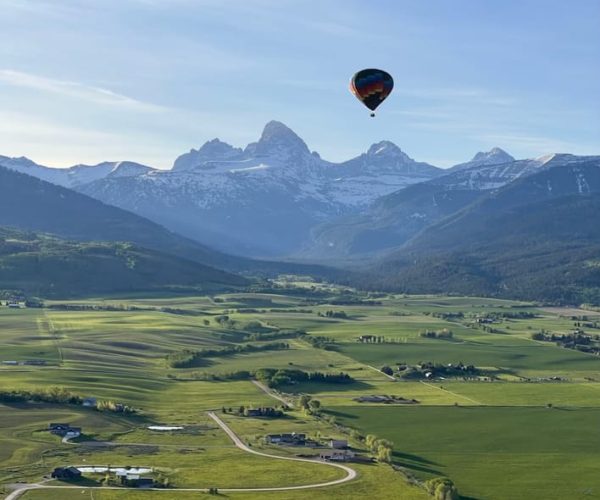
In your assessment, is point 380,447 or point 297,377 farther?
point 297,377

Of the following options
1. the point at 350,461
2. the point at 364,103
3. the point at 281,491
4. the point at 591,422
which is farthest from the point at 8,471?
the point at 591,422

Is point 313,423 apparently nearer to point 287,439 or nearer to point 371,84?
point 287,439

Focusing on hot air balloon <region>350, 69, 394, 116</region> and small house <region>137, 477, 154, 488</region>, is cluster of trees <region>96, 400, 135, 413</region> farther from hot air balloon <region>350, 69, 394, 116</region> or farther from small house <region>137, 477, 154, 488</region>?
hot air balloon <region>350, 69, 394, 116</region>

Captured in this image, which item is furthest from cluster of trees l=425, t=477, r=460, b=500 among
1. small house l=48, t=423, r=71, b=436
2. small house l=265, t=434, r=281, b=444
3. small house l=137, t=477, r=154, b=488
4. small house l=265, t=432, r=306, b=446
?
small house l=48, t=423, r=71, b=436

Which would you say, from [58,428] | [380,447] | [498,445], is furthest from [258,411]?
[498,445]

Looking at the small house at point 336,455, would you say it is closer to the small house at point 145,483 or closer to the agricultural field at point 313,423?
the agricultural field at point 313,423
